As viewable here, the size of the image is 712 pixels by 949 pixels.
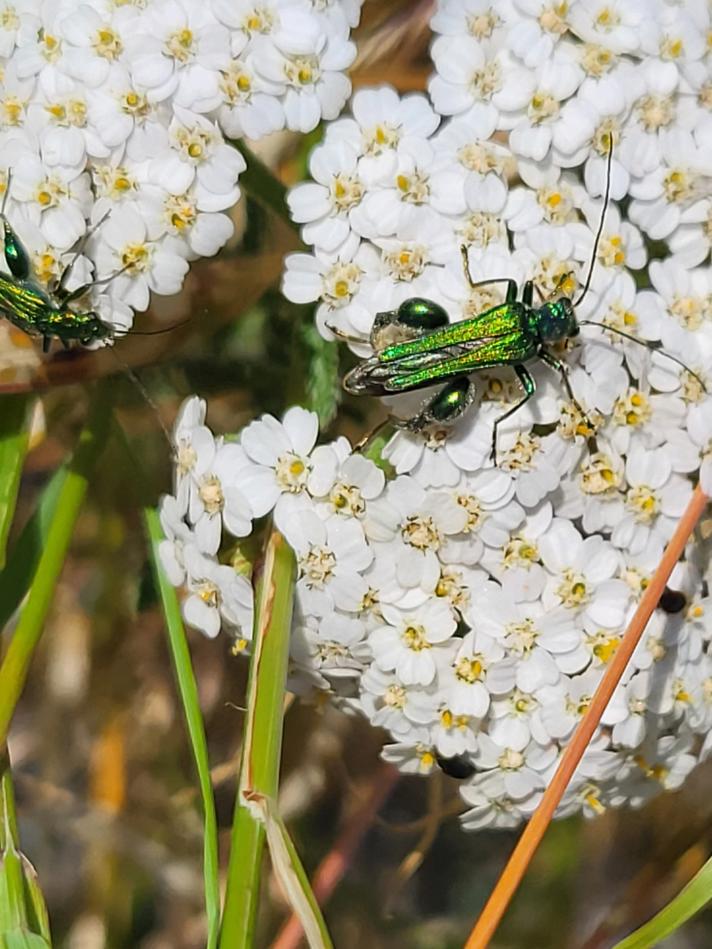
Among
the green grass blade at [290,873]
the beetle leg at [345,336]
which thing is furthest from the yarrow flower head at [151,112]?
the green grass blade at [290,873]

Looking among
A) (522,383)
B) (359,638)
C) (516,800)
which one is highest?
(522,383)

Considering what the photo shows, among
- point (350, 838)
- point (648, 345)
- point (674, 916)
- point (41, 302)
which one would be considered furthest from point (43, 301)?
point (350, 838)

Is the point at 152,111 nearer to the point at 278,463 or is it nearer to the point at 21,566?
the point at 278,463

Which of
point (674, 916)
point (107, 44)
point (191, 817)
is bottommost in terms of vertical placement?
point (674, 916)

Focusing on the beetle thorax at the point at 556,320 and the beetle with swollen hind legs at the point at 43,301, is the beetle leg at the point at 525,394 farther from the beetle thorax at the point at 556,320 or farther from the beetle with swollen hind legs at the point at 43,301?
the beetle with swollen hind legs at the point at 43,301

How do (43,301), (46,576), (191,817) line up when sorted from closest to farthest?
(43,301), (46,576), (191,817)

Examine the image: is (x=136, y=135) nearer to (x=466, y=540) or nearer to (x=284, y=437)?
(x=284, y=437)

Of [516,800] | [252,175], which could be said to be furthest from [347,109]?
[516,800]
